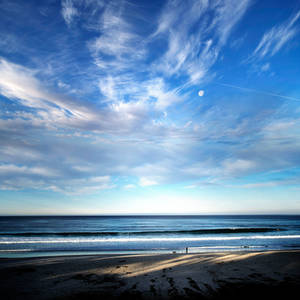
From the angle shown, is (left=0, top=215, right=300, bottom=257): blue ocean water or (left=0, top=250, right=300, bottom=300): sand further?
(left=0, top=215, right=300, bottom=257): blue ocean water

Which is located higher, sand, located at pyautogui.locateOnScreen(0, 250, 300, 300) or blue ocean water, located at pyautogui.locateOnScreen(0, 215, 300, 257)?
blue ocean water, located at pyautogui.locateOnScreen(0, 215, 300, 257)

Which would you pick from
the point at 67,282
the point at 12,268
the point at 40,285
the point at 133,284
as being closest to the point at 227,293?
the point at 133,284

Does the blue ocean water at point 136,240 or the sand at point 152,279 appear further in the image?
the blue ocean water at point 136,240

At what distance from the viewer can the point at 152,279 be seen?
8.76m

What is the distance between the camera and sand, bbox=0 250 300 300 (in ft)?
23.2

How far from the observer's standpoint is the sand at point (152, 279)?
23.2 ft

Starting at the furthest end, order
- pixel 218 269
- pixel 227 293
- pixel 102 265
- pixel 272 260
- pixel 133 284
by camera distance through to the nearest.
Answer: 1. pixel 272 260
2. pixel 102 265
3. pixel 218 269
4. pixel 133 284
5. pixel 227 293

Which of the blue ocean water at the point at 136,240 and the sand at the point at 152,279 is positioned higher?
the blue ocean water at the point at 136,240

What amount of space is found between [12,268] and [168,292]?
28.6ft

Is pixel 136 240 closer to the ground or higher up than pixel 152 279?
higher up

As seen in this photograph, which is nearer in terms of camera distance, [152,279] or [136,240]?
[152,279]

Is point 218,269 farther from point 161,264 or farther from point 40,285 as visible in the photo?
point 40,285

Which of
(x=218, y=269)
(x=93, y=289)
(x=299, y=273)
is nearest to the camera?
(x=93, y=289)

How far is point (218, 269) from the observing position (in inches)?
408
